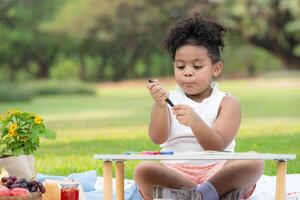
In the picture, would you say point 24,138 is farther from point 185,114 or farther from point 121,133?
point 121,133

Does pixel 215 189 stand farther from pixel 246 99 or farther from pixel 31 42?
pixel 31 42

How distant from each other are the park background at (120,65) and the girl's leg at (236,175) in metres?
4.46

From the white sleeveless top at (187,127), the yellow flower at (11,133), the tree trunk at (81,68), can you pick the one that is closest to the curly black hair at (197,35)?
the white sleeveless top at (187,127)

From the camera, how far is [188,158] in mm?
3316

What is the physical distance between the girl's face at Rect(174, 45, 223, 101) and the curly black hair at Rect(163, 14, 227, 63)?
0.05 metres

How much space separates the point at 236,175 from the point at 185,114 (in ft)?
1.29

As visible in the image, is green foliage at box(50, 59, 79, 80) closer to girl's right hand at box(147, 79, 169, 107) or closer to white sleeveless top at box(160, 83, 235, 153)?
white sleeveless top at box(160, 83, 235, 153)

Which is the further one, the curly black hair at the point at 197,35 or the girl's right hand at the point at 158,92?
the curly black hair at the point at 197,35

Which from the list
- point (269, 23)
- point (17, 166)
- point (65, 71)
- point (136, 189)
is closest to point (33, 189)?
point (17, 166)

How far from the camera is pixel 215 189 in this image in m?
3.89

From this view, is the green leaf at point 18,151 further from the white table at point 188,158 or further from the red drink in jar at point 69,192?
the white table at point 188,158

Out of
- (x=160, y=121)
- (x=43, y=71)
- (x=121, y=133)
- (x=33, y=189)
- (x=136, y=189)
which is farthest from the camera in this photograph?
(x=43, y=71)

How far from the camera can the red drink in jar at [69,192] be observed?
12.3 feet

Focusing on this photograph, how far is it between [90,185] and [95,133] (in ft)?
25.3
